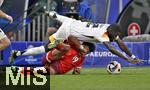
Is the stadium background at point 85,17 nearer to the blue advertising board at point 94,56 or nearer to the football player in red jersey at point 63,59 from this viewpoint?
the blue advertising board at point 94,56

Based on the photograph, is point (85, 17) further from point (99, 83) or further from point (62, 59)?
point (99, 83)

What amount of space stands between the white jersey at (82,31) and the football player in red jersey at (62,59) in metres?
0.38

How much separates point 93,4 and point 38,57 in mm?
4829

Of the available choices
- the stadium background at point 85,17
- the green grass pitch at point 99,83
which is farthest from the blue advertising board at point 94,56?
the green grass pitch at point 99,83

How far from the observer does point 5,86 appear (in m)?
10.9

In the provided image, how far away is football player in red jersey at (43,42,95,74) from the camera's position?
1501 centimetres

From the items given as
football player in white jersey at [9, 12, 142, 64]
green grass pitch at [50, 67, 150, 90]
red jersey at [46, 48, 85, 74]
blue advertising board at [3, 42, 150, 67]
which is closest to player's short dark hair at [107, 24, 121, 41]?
football player in white jersey at [9, 12, 142, 64]

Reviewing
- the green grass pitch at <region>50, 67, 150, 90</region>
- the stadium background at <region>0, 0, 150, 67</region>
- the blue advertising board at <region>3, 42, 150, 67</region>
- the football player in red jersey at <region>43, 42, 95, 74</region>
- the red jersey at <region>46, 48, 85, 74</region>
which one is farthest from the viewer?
the stadium background at <region>0, 0, 150, 67</region>

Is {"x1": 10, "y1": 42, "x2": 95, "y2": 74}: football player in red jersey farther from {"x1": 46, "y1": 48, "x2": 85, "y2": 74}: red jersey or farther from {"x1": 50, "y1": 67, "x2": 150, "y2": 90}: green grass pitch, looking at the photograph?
{"x1": 50, "y1": 67, "x2": 150, "y2": 90}: green grass pitch

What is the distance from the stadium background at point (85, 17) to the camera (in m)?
20.4

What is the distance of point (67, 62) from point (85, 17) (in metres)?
6.73

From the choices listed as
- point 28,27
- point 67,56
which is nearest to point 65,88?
point 67,56

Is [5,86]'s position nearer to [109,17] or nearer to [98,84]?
[98,84]

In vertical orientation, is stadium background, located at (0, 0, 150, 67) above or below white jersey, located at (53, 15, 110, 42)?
below
